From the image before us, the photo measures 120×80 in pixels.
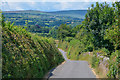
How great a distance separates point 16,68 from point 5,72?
0.88 m

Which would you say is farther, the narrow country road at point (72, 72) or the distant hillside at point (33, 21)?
the distant hillside at point (33, 21)

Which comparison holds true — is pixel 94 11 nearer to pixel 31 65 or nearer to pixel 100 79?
pixel 100 79

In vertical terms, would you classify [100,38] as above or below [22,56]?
below

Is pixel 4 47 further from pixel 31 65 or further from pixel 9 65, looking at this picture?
pixel 31 65

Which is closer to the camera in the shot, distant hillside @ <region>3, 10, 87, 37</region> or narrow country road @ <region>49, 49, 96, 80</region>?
narrow country road @ <region>49, 49, 96, 80</region>

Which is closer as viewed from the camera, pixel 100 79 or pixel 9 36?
pixel 9 36

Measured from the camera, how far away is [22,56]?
10.3m

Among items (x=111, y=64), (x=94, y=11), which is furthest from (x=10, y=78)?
(x=94, y=11)

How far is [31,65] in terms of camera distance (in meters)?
11.0

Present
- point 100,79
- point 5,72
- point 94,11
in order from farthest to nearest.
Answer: point 94,11 < point 100,79 < point 5,72

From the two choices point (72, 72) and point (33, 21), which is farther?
point (33, 21)

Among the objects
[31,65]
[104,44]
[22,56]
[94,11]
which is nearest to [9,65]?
[22,56]

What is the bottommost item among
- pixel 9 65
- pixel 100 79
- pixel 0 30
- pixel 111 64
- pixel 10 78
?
pixel 100 79

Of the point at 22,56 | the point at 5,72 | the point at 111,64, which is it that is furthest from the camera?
the point at 111,64
